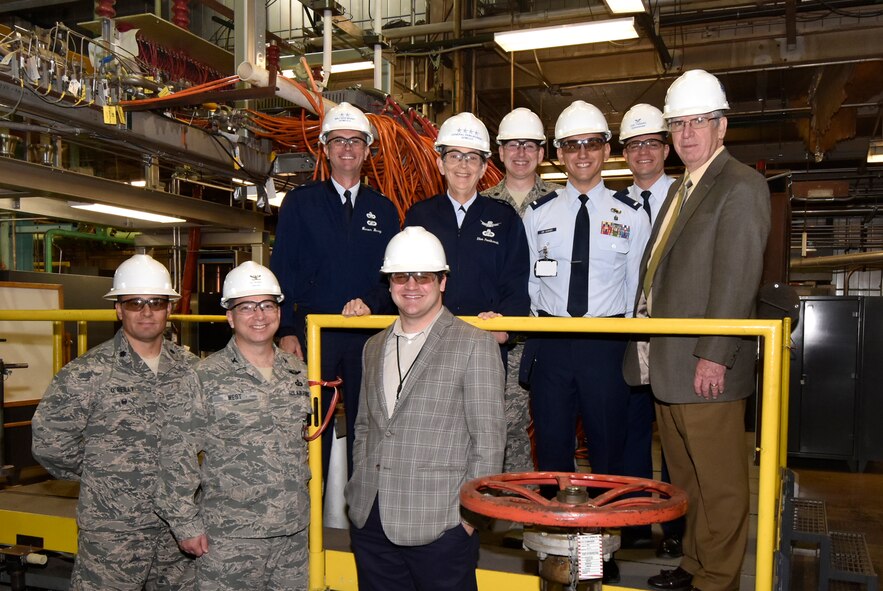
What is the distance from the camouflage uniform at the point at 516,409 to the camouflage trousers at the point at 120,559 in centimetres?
167

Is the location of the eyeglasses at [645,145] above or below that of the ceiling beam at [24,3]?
below

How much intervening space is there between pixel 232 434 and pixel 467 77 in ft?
25.5

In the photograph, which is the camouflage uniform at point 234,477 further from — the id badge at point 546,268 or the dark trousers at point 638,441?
the dark trousers at point 638,441

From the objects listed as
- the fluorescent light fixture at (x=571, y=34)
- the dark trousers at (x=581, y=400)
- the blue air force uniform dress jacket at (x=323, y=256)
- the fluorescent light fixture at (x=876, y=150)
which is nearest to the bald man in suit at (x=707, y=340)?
the dark trousers at (x=581, y=400)

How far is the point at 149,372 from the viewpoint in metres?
3.30

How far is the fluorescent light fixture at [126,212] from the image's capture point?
580 cm

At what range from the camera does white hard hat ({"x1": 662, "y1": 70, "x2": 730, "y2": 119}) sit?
2850 mm

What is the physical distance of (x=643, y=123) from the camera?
12.6 feet

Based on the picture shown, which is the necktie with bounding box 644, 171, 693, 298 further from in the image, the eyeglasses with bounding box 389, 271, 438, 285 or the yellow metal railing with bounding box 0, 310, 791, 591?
the eyeglasses with bounding box 389, 271, 438, 285

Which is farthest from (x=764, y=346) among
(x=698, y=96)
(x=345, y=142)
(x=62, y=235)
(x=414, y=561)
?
(x=62, y=235)

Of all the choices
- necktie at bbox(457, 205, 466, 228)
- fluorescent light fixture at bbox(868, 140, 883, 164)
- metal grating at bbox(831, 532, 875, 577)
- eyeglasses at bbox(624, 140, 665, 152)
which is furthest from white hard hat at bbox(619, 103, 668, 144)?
fluorescent light fixture at bbox(868, 140, 883, 164)

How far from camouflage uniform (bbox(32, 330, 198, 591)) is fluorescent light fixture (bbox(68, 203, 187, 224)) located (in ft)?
9.30

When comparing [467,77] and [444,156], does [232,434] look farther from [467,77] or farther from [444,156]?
[467,77]

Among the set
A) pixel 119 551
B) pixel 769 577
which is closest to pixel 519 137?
pixel 769 577
